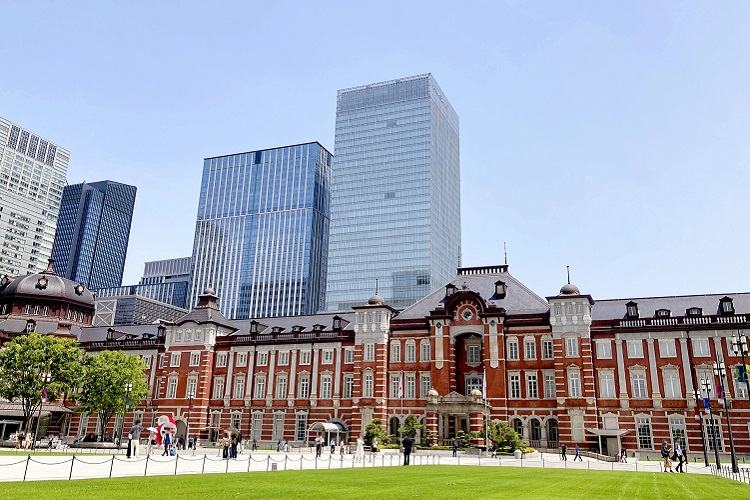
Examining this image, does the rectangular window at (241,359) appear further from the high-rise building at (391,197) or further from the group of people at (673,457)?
the high-rise building at (391,197)

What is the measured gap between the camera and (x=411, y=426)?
2365 inches

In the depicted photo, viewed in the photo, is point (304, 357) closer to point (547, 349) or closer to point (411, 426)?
point (411, 426)

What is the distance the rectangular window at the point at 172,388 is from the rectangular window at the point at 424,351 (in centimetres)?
3144

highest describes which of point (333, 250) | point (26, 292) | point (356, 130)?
point (356, 130)

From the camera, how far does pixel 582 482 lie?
26016mm

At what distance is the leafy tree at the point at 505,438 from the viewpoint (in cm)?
5206

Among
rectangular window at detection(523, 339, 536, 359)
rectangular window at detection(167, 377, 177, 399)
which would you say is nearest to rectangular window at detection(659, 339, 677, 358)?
rectangular window at detection(523, 339, 536, 359)

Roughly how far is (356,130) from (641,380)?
390 ft

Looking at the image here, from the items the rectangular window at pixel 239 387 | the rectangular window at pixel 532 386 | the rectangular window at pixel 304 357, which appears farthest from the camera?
the rectangular window at pixel 239 387

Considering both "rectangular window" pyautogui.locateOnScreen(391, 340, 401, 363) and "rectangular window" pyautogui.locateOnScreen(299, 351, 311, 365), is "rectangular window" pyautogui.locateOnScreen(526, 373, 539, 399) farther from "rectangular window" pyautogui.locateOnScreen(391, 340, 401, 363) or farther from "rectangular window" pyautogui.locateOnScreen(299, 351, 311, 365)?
"rectangular window" pyautogui.locateOnScreen(299, 351, 311, 365)

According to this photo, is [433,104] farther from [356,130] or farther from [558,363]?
[558,363]

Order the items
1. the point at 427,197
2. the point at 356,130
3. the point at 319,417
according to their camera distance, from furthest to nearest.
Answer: the point at 356,130 < the point at 427,197 < the point at 319,417

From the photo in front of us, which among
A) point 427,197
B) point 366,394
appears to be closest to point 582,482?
point 366,394

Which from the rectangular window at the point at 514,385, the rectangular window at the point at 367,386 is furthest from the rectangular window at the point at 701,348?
the rectangular window at the point at 367,386
